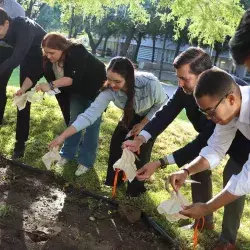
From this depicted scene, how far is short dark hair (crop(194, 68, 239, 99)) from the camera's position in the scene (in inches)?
83.2

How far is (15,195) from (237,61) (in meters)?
2.57

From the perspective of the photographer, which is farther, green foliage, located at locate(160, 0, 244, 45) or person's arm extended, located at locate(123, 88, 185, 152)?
green foliage, located at locate(160, 0, 244, 45)

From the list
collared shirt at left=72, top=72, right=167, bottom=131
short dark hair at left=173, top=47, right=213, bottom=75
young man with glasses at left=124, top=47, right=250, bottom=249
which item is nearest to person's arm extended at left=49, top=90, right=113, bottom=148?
collared shirt at left=72, top=72, right=167, bottom=131

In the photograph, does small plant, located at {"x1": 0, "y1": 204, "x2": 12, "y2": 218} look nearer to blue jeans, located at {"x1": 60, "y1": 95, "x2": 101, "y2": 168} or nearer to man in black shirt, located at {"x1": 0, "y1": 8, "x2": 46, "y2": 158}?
blue jeans, located at {"x1": 60, "y1": 95, "x2": 101, "y2": 168}

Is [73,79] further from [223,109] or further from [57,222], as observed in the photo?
[223,109]

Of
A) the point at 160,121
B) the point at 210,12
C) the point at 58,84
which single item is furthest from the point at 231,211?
the point at 210,12

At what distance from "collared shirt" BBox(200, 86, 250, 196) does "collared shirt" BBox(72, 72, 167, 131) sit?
109 centimetres

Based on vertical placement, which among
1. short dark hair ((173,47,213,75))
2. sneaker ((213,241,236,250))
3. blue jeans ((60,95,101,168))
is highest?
short dark hair ((173,47,213,75))

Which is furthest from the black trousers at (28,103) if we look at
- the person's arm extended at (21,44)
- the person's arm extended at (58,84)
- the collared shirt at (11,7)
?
the collared shirt at (11,7)

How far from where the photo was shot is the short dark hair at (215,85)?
2113mm

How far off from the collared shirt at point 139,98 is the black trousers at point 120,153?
175 millimetres

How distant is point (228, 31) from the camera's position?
775 centimetres

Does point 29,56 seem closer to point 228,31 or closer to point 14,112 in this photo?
point 14,112

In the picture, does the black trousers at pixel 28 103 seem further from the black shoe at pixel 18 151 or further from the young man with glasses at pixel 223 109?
the young man with glasses at pixel 223 109
